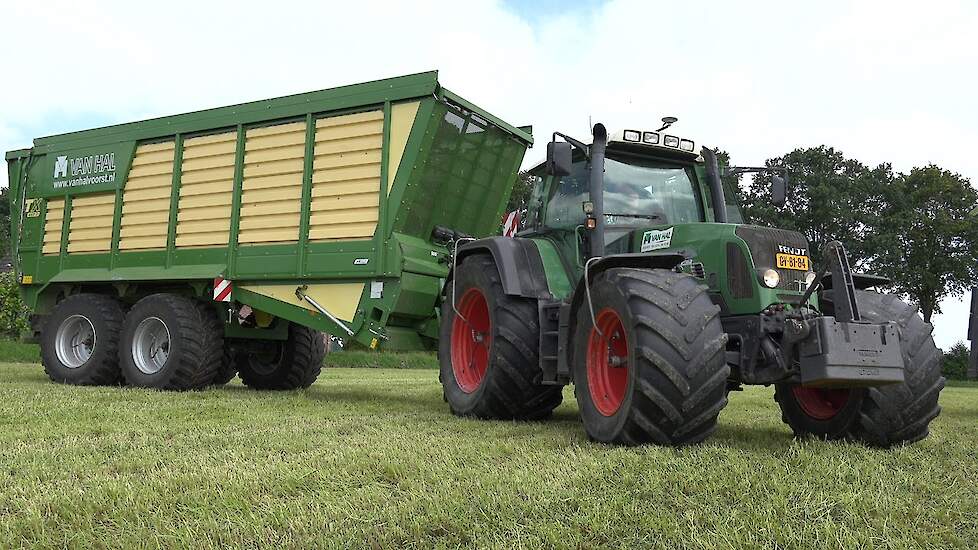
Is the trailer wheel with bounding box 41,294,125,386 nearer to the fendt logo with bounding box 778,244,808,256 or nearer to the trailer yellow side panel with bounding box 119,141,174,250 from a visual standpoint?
the trailer yellow side panel with bounding box 119,141,174,250

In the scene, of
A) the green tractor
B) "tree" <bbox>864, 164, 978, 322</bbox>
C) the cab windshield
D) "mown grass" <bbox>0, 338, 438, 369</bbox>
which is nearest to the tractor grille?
the green tractor

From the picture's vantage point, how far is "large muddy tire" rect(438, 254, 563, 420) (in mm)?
6098

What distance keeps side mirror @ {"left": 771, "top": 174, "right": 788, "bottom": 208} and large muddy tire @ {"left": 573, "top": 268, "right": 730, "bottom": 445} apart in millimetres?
1907

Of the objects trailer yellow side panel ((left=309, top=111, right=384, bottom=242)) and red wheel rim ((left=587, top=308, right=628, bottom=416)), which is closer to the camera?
red wheel rim ((left=587, top=308, right=628, bottom=416))

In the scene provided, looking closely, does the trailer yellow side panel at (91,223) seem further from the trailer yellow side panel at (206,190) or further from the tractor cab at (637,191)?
the tractor cab at (637,191)

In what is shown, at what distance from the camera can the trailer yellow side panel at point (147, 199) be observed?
9672mm

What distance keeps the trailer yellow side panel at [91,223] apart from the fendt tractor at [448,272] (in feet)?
0.10

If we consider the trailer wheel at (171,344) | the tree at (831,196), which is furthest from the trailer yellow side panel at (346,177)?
the tree at (831,196)

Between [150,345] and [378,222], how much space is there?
3421 millimetres

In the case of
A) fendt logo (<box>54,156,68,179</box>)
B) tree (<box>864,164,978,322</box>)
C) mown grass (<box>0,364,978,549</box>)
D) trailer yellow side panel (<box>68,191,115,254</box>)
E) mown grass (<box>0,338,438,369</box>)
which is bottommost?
mown grass (<box>0,338,438,369</box>)

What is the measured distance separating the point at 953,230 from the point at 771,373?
33.7 m

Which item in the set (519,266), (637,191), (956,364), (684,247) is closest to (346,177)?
(519,266)

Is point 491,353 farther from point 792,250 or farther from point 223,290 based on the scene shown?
point 223,290

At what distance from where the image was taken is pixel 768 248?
5.15 m
